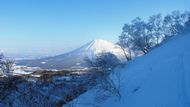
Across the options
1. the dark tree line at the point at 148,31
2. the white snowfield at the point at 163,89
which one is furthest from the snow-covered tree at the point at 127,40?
the white snowfield at the point at 163,89

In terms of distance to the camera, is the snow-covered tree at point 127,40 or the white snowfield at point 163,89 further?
the snow-covered tree at point 127,40

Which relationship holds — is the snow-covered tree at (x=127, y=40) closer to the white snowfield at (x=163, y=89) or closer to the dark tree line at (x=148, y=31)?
the dark tree line at (x=148, y=31)

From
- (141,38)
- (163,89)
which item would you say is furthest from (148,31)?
(163,89)

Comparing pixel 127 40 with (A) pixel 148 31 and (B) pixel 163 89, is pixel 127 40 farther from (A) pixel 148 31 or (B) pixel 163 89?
(B) pixel 163 89

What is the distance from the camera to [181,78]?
67.6ft

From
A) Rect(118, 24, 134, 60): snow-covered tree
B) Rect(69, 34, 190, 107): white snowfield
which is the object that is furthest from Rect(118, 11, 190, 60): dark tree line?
Rect(69, 34, 190, 107): white snowfield

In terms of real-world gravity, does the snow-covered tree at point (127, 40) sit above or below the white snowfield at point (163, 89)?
above

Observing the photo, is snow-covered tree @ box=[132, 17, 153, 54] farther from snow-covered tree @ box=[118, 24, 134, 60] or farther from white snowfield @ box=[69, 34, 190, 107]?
white snowfield @ box=[69, 34, 190, 107]

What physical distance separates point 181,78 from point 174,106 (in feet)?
12.6

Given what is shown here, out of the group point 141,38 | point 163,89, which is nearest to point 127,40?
point 141,38

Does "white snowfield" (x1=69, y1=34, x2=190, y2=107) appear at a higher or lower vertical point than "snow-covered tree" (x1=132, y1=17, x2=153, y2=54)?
lower

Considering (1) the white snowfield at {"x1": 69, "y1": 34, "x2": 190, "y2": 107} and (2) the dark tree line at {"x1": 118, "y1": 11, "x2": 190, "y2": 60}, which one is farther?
(2) the dark tree line at {"x1": 118, "y1": 11, "x2": 190, "y2": 60}

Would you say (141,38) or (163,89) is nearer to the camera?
(163,89)

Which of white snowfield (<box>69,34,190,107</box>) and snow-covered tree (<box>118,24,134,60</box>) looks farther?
snow-covered tree (<box>118,24,134,60</box>)
